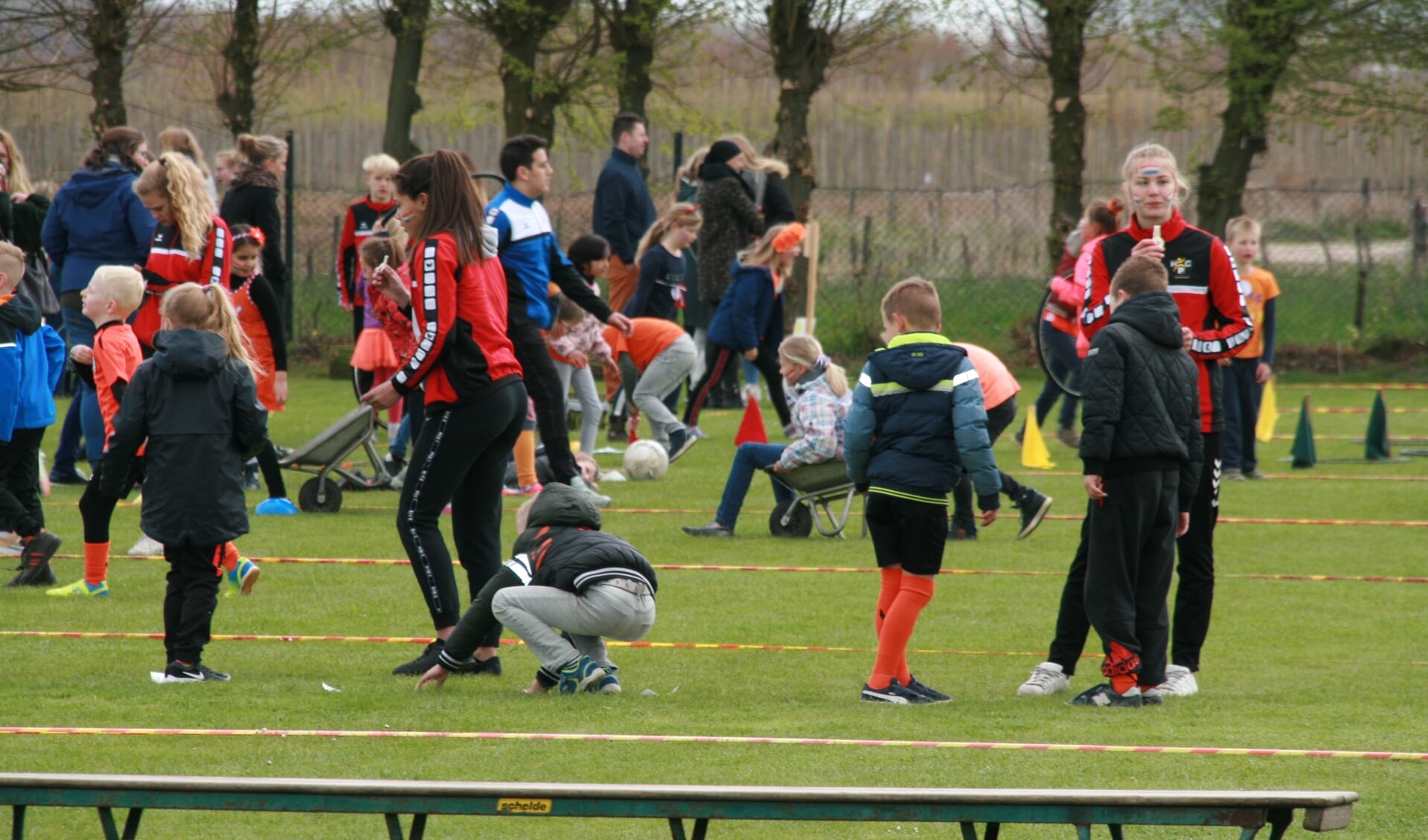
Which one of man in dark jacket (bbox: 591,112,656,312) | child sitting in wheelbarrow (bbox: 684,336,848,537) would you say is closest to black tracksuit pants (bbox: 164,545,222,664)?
child sitting in wheelbarrow (bbox: 684,336,848,537)

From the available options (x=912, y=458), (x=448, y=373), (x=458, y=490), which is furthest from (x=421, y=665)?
(x=912, y=458)

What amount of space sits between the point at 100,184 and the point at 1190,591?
7338 millimetres

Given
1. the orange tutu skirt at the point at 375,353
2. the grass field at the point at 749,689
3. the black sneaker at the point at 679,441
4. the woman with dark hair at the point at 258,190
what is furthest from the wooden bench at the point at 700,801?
the black sneaker at the point at 679,441

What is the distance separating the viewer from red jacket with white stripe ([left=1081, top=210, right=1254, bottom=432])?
21.3 feet

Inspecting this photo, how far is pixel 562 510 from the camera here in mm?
6223

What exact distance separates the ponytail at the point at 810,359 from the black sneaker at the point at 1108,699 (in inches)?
140

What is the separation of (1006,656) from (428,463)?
2.48 metres

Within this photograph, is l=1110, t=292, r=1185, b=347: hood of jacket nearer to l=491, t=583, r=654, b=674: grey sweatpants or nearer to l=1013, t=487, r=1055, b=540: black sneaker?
l=491, t=583, r=654, b=674: grey sweatpants

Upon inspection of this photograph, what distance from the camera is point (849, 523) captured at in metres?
10.7

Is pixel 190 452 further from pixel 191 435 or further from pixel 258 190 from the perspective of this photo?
pixel 258 190

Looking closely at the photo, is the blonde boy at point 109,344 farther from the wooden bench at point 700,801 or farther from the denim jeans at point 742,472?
the wooden bench at point 700,801

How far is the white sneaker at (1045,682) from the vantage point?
6.21 m

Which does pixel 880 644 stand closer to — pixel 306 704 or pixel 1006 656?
pixel 1006 656

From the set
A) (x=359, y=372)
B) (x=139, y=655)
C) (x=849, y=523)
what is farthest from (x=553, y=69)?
(x=139, y=655)
